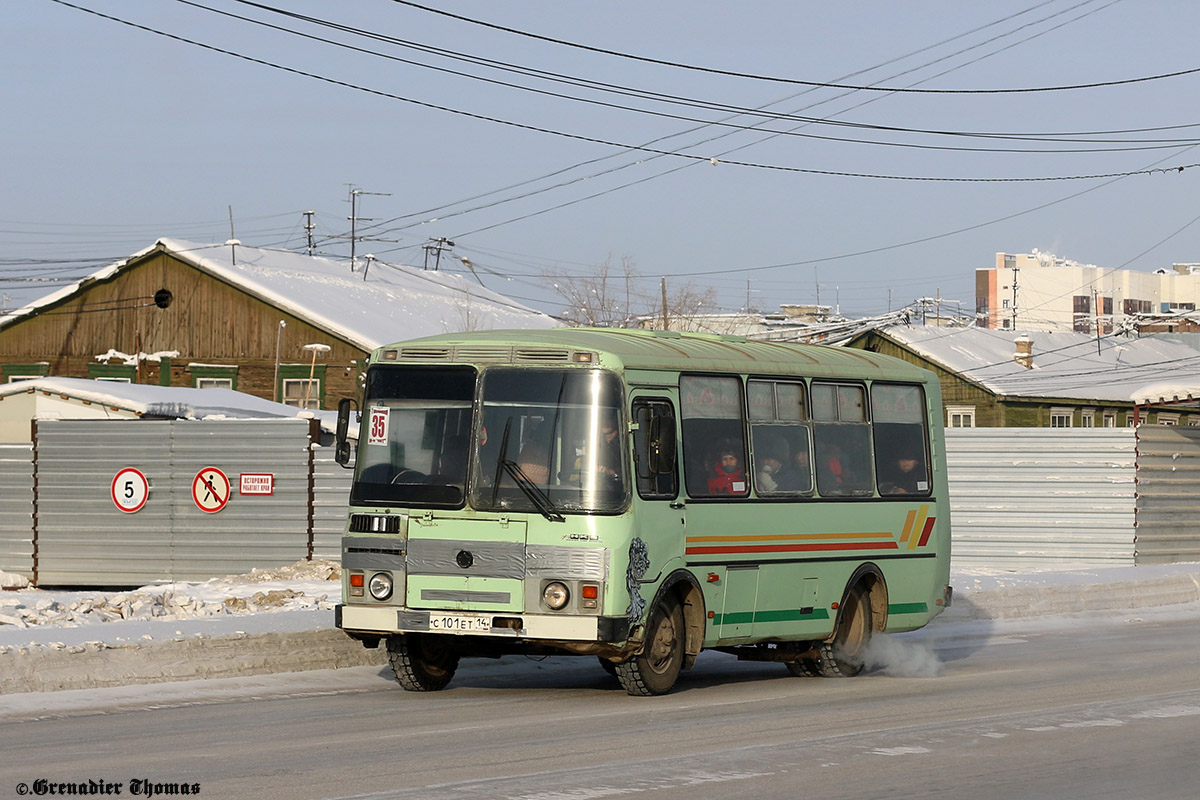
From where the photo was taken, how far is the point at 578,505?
492 inches

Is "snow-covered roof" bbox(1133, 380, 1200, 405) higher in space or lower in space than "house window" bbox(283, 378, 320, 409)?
lower

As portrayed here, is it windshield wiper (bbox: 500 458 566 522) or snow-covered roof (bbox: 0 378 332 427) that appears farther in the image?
snow-covered roof (bbox: 0 378 332 427)

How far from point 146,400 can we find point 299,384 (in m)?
21.0

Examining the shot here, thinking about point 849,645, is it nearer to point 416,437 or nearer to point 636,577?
point 636,577

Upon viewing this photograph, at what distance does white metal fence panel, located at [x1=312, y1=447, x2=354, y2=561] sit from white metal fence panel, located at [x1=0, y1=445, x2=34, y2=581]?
4.86 metres

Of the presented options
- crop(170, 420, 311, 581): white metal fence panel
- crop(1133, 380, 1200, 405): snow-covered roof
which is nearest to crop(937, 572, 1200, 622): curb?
crop(1133, 380, 1200, 405): snow-covered roof

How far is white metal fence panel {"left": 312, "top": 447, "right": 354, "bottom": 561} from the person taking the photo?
2558 cm

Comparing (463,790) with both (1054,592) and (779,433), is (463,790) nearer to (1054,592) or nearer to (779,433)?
(779,433)

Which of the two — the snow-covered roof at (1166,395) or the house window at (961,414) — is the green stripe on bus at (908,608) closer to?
the snow-covered roof at (1166,395)

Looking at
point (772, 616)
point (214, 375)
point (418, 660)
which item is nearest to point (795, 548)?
point (772, 616)

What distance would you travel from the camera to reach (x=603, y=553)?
40.5 ft

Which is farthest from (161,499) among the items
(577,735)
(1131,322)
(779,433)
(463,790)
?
(1131,322)

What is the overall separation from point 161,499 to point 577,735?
55.2 feet

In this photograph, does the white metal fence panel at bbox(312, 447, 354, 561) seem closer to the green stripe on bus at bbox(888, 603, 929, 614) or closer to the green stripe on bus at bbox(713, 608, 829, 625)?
the green stripe on bus at bbox(888, 603, 929, 614)
